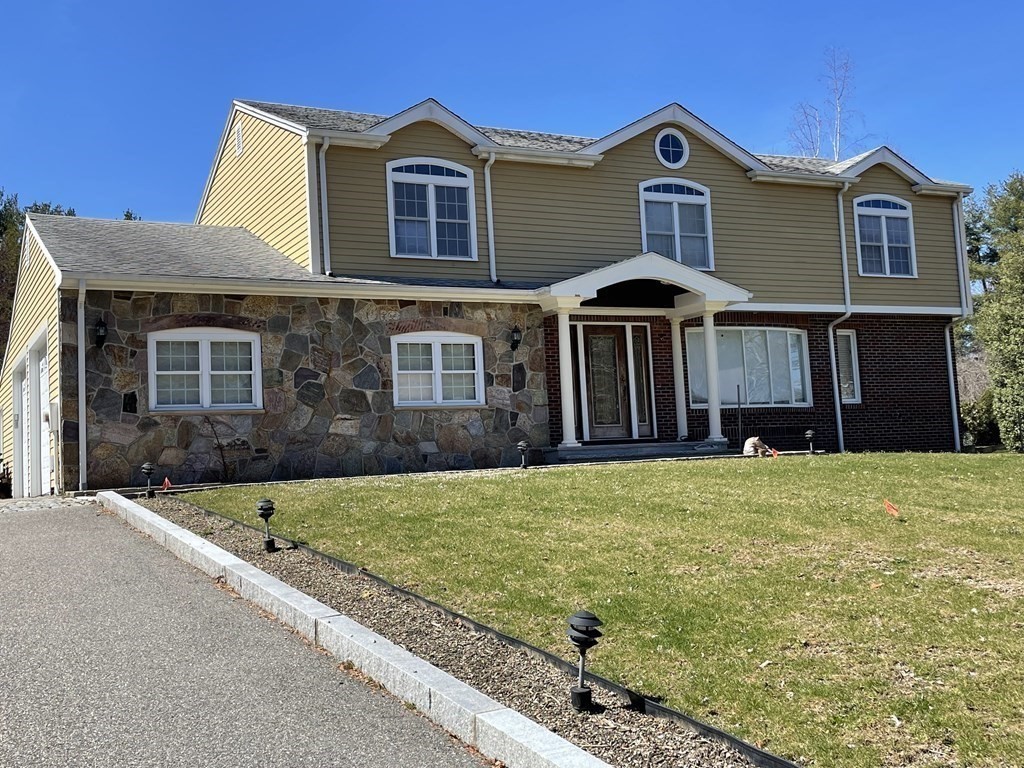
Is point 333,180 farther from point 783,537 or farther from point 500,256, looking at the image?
point 783,537

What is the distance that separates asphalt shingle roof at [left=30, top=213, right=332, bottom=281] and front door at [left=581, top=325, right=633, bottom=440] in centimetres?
536

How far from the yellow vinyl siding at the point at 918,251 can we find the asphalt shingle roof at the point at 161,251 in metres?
11.5

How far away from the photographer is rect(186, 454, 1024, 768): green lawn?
401cm

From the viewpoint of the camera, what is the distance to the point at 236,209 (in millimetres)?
19906

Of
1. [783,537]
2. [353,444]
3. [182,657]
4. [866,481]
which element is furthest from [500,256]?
[182,657]

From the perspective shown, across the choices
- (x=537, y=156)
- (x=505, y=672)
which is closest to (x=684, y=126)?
(x=537, y=156)

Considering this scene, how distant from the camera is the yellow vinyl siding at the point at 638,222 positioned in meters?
17.1

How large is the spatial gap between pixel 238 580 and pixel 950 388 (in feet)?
59.0

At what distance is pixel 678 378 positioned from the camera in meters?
17.8

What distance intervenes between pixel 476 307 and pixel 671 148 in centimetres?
568

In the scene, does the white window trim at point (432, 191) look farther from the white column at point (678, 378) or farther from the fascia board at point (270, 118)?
the white column at point (678, 378)

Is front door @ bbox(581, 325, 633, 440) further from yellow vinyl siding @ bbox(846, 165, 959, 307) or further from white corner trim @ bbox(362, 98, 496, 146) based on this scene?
yellow vinyl siding @ bbox(846, 165, 959, 307)

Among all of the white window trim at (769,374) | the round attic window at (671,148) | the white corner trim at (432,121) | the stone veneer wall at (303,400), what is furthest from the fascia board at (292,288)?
the round attic window at (671,148)

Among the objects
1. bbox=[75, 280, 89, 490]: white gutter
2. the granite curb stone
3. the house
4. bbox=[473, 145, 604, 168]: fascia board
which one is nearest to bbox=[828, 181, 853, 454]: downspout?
the house
